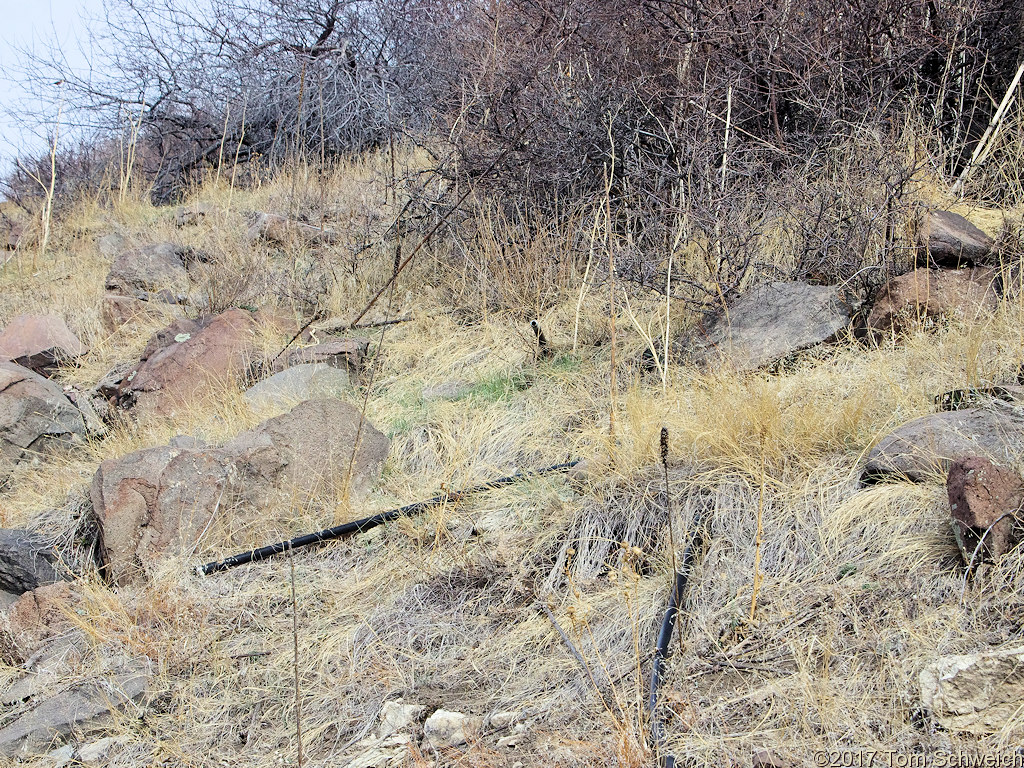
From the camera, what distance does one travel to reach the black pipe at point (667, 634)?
2.21 m

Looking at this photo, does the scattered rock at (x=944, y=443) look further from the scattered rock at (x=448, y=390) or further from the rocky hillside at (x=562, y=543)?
the scattered rock at (x=448, y=390)

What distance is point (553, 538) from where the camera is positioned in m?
3.32

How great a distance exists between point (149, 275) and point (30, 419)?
280 centimetres

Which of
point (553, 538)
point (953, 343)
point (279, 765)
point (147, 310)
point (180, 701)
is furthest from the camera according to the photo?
point (147, 310)

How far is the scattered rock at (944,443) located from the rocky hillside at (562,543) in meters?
0.01

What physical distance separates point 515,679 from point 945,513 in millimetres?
1501

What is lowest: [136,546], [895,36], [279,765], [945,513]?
[279,765]

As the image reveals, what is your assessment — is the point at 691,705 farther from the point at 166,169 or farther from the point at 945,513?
the point at 166,169

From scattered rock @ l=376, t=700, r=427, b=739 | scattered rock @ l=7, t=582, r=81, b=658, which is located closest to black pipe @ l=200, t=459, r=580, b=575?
scattered rock @ l=7, t=582, r=81, b=658

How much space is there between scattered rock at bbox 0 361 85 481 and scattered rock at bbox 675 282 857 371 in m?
3.96

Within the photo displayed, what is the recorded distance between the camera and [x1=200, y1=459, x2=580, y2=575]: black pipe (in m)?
3.61

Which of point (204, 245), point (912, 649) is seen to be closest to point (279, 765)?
Result: point (912, 649)

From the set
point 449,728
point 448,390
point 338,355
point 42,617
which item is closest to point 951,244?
point 448,390

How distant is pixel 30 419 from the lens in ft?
17.5
